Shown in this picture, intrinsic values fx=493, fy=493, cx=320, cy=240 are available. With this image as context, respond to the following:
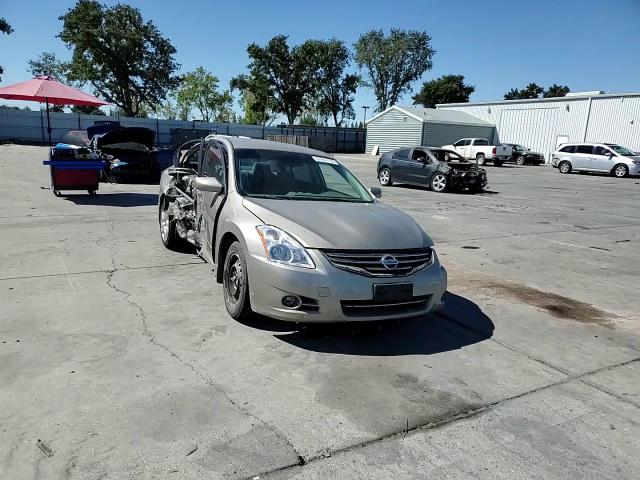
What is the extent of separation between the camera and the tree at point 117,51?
51.3 metres

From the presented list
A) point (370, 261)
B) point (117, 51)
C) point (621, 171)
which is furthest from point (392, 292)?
point (117, 51)

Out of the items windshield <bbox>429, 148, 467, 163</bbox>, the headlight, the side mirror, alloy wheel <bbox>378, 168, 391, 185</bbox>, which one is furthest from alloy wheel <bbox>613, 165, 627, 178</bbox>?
the headlight

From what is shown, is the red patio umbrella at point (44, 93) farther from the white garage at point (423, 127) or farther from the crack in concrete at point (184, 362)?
the white garage at point (423, 127)

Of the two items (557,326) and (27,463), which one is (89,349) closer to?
(27,463)

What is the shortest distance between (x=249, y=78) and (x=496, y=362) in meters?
64.4

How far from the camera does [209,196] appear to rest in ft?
17.3

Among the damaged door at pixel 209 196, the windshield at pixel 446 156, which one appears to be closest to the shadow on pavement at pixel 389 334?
the damaged door at pixel 209 196

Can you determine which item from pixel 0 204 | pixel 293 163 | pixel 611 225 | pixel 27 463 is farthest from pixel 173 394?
pixel 611 225

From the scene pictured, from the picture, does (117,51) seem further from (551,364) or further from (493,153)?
(551,364)

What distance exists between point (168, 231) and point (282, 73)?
60568 millimetres

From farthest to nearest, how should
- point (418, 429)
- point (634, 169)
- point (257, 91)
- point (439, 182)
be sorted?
point (257, 91) < point (634, 169) < point (439, 182) < point (418, 429)

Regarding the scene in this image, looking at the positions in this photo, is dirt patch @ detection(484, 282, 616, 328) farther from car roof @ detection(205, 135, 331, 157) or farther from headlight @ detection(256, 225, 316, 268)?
headlight @ detection(256, 225, 316, 268)

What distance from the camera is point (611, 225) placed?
37.1 feet

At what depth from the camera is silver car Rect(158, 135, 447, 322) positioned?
3777mm
